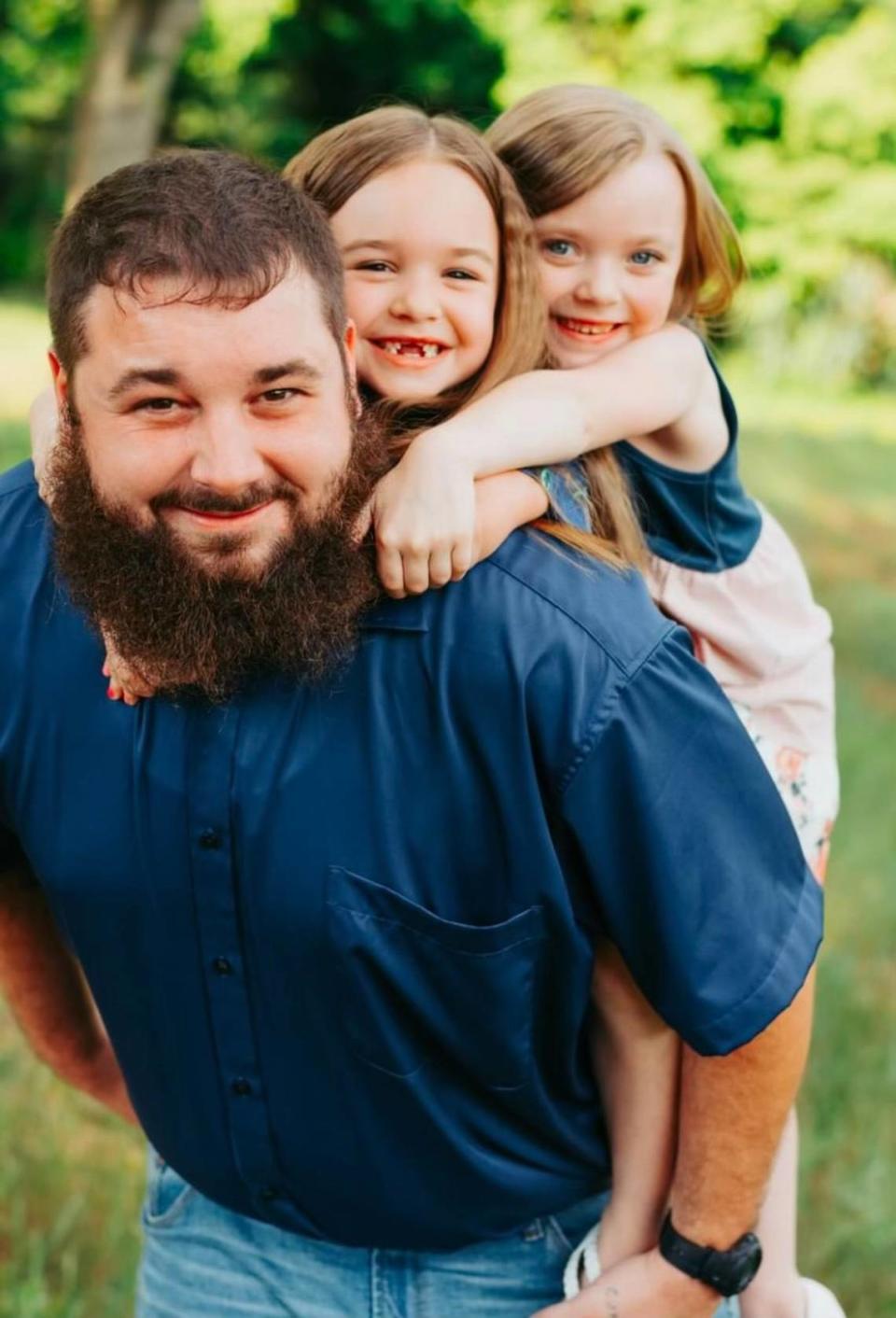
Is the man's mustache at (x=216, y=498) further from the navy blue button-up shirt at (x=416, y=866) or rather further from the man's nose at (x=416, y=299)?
the man's nose at (x=416, y=299)

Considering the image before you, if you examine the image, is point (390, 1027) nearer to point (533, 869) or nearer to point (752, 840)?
point (533, 869)

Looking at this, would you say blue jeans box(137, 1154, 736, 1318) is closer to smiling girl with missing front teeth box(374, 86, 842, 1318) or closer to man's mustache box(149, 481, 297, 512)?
smiling girl with missing front teeth box(374, 86, 842, 1318)

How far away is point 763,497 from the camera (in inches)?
530

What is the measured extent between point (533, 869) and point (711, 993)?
275mm

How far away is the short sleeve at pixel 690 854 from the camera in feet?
5.93

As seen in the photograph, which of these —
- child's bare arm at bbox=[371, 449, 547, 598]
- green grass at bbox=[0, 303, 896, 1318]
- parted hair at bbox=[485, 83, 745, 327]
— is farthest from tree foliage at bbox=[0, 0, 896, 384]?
child's bare arm at bbox=[371, 449, 547, 598]

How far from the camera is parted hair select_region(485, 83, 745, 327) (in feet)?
9.05

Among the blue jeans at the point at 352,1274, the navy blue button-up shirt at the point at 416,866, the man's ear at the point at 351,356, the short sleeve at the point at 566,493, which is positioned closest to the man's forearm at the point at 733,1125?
the navy blue button-up shirt at the point at 416,866

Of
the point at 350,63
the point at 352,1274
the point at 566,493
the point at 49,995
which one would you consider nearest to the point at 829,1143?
the point at 352,1274

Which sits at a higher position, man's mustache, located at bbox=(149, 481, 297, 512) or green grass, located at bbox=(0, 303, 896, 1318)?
man's mustache, located at bbox=(149, 481, 297, 512)

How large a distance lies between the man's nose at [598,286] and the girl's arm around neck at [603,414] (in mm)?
115

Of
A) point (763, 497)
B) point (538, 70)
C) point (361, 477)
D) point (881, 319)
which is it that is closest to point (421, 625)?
point (361, 477)

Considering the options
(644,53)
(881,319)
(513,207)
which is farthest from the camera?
(881,319)

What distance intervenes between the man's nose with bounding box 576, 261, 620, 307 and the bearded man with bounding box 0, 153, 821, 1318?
3.03ft
